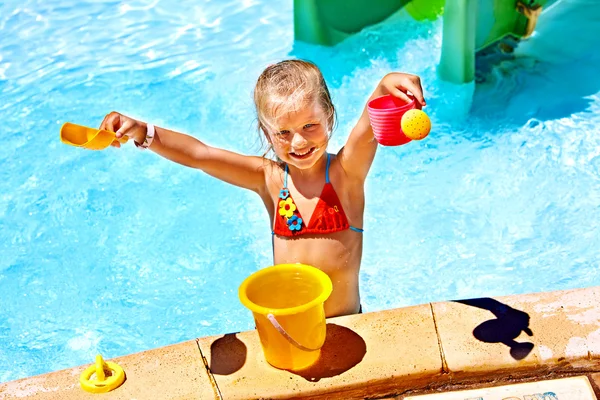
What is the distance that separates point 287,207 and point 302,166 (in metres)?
0.20

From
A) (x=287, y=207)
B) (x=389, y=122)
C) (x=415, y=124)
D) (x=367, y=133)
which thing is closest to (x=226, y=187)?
(x=287, y=207)

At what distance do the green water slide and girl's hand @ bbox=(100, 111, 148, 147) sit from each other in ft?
9.97

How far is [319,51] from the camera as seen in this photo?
19.9 feet

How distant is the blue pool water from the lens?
14.2 ft

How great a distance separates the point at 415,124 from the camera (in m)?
2.15

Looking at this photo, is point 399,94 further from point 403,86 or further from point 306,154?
point 306,154

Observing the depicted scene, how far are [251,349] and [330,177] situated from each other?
686mm

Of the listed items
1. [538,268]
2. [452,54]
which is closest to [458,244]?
[538,268]

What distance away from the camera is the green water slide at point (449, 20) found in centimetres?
518

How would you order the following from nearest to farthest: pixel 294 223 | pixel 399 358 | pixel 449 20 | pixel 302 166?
pixel 399 358, pixel 302 166, pixel 294 223, pixel 449 20

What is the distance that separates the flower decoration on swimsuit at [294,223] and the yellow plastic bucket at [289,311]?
1.15 feet

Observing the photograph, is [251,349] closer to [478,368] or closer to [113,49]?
[478,368]

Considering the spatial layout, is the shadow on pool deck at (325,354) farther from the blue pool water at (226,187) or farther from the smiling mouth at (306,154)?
the blue pool water at (226,187)

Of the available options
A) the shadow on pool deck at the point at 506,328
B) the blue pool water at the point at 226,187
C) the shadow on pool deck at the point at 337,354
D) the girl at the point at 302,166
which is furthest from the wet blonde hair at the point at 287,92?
the blue pool water at the point at 226,187
